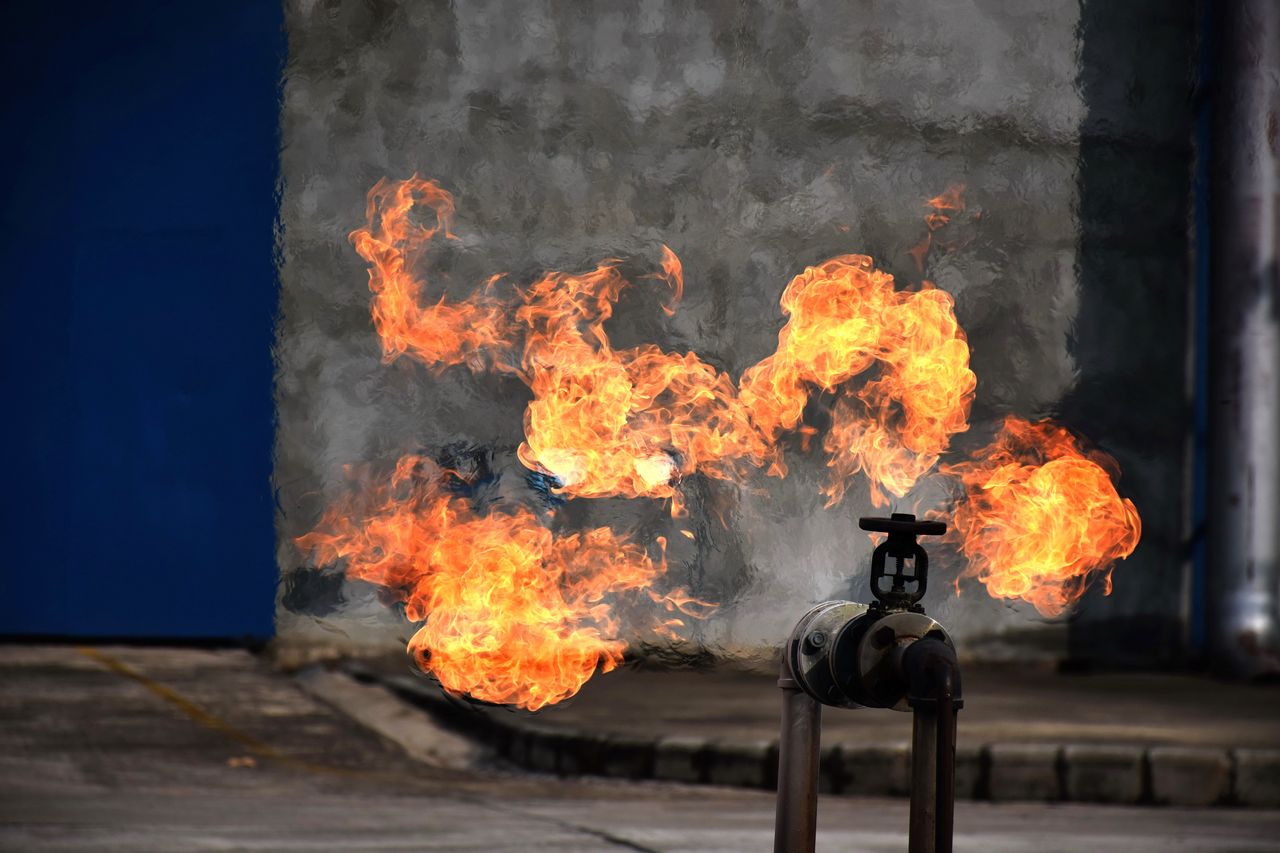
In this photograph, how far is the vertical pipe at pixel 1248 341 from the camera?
10.0 metres

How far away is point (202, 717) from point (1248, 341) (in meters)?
6.76

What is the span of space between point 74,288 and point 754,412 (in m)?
7.55

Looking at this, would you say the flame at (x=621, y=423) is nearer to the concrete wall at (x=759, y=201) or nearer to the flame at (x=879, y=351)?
the flame at (x=879, y=351)

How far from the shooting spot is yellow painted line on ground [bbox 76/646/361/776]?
7.70 m

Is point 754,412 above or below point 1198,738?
above

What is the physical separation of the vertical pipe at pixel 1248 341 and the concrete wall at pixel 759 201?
52 centimetres

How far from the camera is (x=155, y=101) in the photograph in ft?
34.0

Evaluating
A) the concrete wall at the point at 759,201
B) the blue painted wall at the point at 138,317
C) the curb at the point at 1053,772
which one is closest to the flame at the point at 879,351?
the curb at the point at 1053,772

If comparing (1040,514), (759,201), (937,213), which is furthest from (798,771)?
(937,213)

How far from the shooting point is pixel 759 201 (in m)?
10.4

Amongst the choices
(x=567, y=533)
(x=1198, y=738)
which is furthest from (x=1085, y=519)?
(x=567, y=533)

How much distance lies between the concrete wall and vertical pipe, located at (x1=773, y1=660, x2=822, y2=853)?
22.5 feet

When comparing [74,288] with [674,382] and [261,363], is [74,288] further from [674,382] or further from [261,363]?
[674,382]

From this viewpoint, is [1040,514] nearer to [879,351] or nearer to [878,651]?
[879,351]
